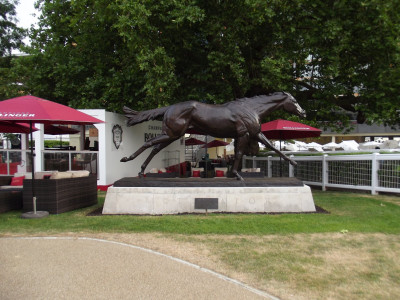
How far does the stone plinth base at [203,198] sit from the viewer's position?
7.96m

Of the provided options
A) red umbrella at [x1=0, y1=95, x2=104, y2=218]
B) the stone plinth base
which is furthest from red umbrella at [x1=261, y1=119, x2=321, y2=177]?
red umbrella at [x1=0, y1=95, x2=104, y2=218]

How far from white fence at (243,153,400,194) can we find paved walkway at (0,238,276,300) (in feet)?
25.9

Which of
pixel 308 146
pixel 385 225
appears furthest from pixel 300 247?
pixel 308 146

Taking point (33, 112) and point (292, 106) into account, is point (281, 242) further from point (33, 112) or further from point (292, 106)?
point (33, 112)

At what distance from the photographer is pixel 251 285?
3.96 meters

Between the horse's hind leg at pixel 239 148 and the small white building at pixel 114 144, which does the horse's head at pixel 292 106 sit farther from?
the small white building at pixel 114 144

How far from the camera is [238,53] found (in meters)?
12.5

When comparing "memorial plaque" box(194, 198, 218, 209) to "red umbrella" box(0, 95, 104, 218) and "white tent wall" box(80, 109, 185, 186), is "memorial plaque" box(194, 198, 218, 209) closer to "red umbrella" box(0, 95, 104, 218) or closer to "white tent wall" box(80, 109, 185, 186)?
"red umbrella" box(0, 95, 104, 218)

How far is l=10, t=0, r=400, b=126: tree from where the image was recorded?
11.5 meters

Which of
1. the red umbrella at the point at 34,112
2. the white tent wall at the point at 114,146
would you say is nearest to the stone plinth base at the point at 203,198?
the red umbrella at the point at 34,112

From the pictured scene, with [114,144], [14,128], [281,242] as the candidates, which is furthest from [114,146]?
[281,242]

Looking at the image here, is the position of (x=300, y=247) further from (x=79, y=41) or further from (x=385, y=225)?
(x=79, y=41)

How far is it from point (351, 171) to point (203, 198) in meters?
6.67

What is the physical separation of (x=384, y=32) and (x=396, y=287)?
32.1ft
